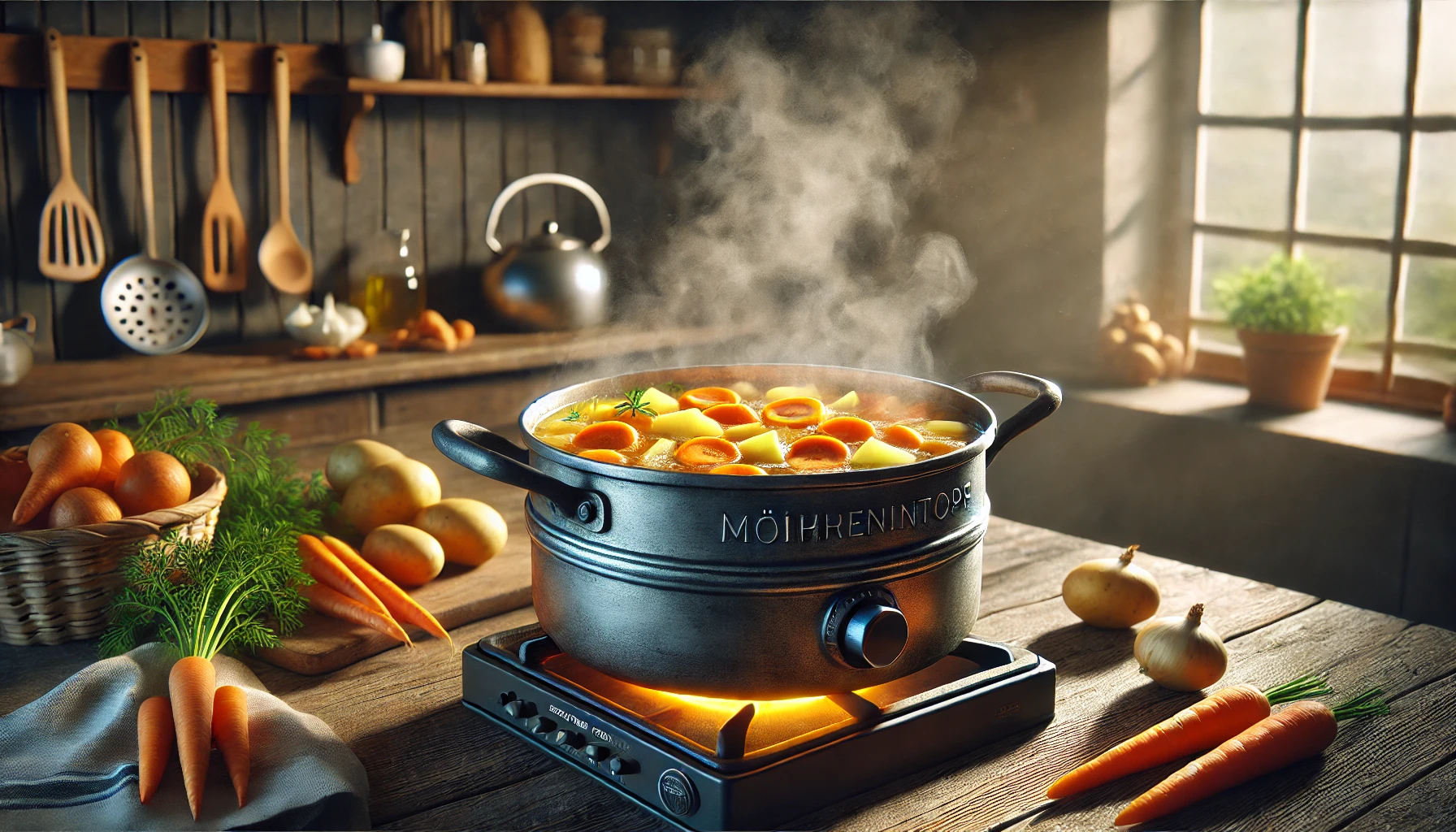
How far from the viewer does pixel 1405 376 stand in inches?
133

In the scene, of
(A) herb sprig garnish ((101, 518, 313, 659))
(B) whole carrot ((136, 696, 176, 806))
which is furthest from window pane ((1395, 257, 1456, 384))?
(B) whole carrot ((136, 696, 176, 806))

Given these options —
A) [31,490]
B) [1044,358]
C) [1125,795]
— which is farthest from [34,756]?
[1044,358]

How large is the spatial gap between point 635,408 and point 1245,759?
786mm

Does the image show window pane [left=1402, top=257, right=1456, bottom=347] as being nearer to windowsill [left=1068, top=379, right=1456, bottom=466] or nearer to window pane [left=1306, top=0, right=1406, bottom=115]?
windowsill [left=1068, top=379, right=1456, bottom=466]

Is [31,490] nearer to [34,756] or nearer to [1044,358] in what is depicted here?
[34,756]

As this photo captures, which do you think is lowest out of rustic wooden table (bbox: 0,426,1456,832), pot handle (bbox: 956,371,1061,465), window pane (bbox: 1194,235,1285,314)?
rustic wooden table (bbox: 0,426,1456,832)

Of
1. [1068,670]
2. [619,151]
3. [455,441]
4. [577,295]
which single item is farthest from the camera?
[619,151]

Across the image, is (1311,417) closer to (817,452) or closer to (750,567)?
(817,452)

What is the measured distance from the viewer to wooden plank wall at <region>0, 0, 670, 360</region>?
3.14 meters

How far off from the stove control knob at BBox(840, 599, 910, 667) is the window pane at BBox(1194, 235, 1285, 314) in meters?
3.07

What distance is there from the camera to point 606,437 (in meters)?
1.36

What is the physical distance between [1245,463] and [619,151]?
237 cm

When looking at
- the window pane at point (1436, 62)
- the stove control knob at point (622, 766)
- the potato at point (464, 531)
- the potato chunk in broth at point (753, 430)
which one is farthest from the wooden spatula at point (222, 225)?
the window pane at point (1436, 62)

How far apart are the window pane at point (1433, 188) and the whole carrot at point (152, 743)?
339cm
